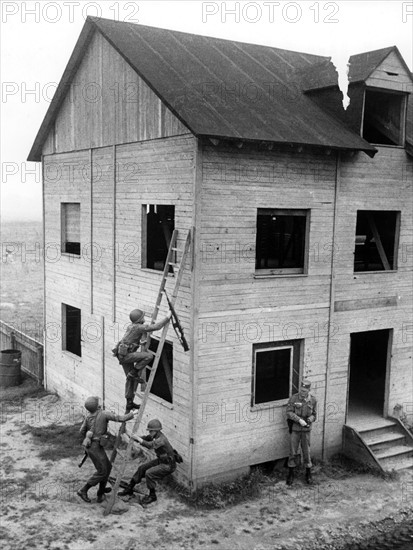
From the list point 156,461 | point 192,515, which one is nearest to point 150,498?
point 156,461

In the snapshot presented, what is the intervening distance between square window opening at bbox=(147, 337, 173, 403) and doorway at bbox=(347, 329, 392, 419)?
544 cm

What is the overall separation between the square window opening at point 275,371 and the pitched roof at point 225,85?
494cm

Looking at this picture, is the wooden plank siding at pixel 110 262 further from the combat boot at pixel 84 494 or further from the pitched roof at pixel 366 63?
the pitched roof at pixel 366 63

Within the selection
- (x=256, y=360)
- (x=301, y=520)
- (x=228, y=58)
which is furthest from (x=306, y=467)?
(x=228, y=58)

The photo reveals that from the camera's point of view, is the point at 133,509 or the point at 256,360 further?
the point at 256,360

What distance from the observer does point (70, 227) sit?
19.5 metres

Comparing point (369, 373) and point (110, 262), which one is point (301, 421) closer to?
point (369, 373)

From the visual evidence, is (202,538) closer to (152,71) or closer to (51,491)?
(51,491)

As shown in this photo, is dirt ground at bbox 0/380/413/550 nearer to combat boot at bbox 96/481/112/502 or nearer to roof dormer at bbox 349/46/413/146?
combat boot at bbox 96/481/112/502

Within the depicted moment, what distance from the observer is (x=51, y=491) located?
13703mm

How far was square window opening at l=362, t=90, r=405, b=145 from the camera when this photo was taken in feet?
52.4

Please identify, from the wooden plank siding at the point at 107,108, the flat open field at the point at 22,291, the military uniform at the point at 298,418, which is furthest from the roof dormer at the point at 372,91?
the flat open field at the point at 22,291

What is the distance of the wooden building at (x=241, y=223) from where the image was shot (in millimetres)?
13594

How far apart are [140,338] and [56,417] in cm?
664
